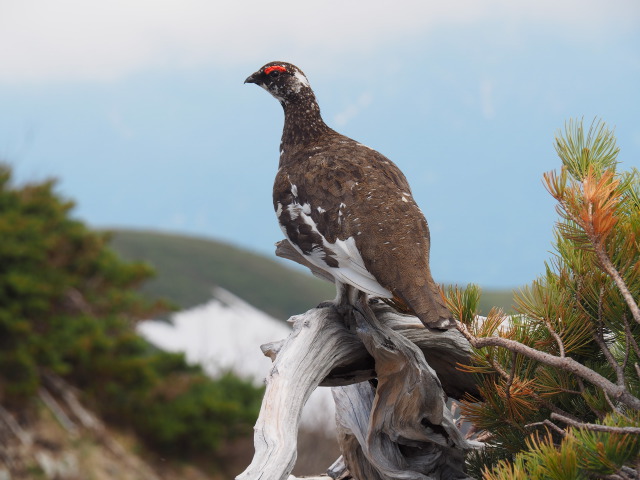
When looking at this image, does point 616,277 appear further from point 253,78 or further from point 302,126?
point 253,78

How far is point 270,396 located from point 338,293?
75 cm

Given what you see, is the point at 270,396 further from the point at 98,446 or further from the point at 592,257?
the point at 98,446

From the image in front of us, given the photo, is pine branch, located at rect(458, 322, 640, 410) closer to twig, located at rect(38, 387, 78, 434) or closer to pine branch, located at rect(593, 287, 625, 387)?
pine branch, located at rect(593, 287, 625, 387)

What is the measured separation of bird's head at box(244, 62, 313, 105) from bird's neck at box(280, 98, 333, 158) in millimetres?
49

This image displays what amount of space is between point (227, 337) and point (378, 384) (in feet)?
31.7

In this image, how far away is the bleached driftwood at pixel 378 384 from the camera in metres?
3.08

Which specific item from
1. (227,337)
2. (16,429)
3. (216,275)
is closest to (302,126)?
(16,429)

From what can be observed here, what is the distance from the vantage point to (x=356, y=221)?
121 inches

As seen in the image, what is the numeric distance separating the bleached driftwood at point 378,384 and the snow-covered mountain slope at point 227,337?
4738 millimetres

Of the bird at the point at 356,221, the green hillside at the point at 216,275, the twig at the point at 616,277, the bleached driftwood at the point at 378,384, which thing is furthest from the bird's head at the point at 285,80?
the green hillside at the point at 216,275

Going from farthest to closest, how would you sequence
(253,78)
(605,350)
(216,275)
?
1. (216,275)
2. (253,78)
3. (605,350)

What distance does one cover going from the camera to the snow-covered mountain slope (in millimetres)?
9547

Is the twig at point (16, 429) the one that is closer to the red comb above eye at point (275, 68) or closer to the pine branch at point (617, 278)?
the red comb above eye at point (275, 68)

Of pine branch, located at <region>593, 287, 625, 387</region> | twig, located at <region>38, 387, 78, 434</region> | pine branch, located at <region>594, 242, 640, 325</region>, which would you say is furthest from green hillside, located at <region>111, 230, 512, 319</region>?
pine branch, located at <region>594, 242, 640, 325</region>
